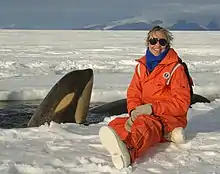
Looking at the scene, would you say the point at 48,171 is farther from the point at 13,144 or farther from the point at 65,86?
the point at 65,86

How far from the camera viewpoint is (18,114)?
805cm

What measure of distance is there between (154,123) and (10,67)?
1235cm

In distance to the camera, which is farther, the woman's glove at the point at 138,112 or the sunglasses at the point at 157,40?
the sunglasses at the point at 157,40

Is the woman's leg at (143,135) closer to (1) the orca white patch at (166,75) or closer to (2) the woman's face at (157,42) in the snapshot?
(1) the orca white patch at (166,75)

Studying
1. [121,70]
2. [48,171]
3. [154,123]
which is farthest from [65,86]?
[121,70]

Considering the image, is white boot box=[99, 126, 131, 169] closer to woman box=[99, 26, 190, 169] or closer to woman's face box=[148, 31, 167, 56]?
woman box=[99, 26, 190, 169]

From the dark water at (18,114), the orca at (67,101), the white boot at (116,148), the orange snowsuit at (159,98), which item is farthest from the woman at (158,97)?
the dark water at (18,114)

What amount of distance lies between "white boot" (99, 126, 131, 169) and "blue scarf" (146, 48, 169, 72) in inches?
34.5

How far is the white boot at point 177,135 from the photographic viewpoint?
4.11 metres

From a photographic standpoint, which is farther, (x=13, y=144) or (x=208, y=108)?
(x=208, y=108)

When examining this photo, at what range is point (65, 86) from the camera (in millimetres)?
6328

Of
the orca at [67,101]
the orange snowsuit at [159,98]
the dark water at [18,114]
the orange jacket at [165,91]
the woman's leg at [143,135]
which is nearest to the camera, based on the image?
the woman's leg at [143,135]

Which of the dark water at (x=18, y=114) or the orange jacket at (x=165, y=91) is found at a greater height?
the orange jacket at (x=165, y=91)

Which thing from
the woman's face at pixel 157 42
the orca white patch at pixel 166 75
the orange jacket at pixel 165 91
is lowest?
the orange jacket at pixel 165 91
